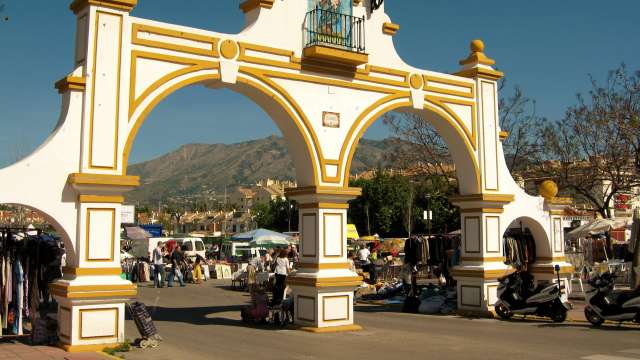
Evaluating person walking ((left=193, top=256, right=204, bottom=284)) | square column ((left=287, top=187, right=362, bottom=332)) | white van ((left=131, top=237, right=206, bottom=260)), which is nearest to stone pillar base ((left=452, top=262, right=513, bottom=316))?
square column ((left=287, top=187, right=362, bottom=332))

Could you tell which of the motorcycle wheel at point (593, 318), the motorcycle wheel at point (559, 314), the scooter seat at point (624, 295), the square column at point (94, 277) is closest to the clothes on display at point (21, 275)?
the square column at point (94, 277)

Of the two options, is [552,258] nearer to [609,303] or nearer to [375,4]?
[609,303]

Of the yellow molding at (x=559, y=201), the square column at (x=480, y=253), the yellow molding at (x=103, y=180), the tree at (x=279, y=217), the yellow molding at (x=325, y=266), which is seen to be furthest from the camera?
the tree at (x=279, y=217)

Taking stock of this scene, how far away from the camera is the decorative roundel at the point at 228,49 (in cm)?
1199

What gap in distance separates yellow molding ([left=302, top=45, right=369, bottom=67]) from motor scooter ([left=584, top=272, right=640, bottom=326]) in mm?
6366

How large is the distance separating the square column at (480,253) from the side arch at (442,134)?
404 mm

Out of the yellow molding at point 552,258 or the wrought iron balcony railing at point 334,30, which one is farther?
the yellow molding at point 552,258

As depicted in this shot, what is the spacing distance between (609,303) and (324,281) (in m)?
5.54

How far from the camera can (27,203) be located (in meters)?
9.77

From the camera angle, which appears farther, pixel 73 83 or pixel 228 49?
pixel 228 49

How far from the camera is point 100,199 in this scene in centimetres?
1036

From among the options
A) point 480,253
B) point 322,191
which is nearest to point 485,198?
point 480,253

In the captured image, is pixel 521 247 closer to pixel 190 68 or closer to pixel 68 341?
pixel 190 68

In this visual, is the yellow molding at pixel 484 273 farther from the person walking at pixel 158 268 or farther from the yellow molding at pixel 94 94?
the person walking at pixel 158 268
